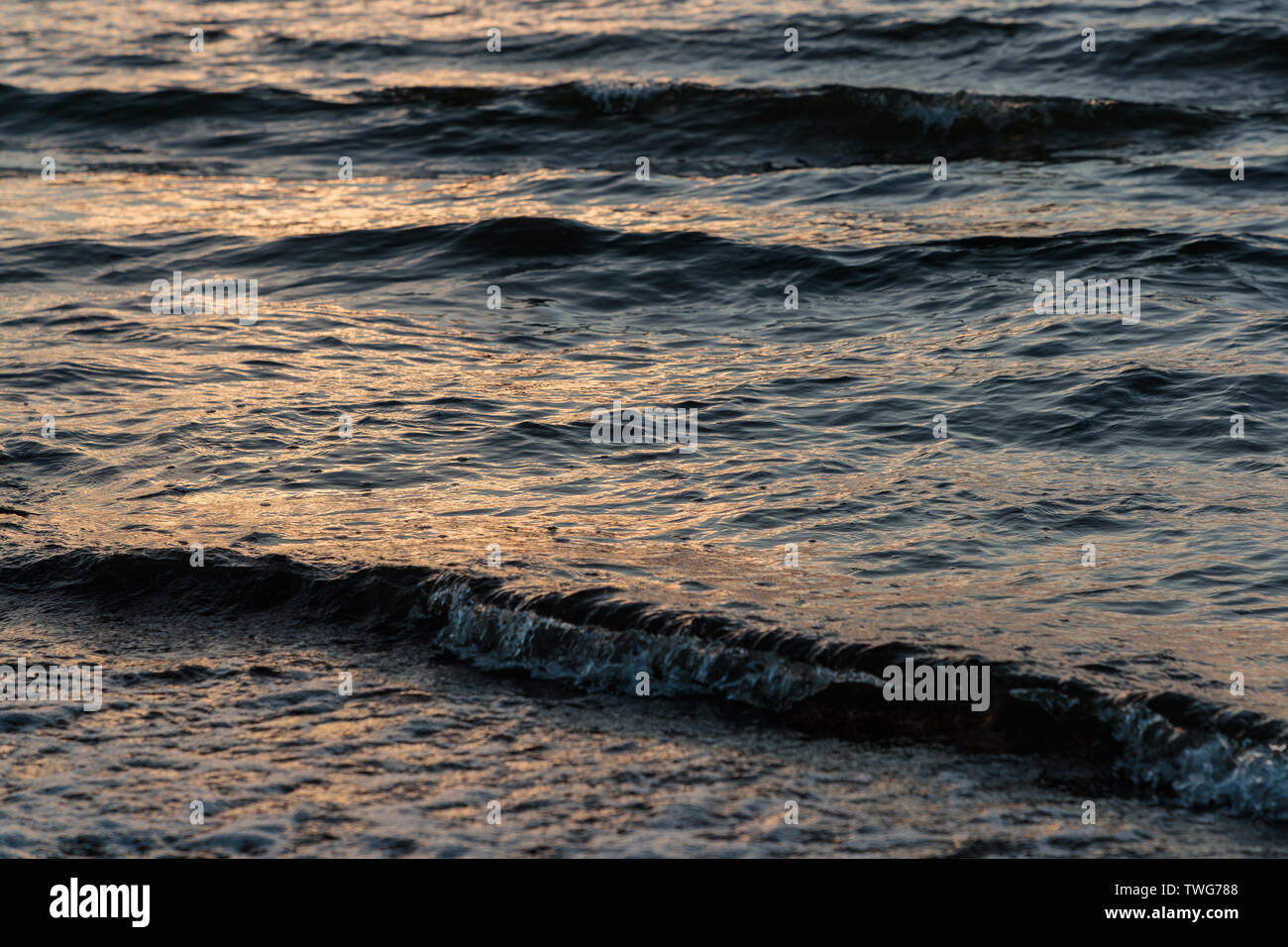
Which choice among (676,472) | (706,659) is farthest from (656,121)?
(706,659)

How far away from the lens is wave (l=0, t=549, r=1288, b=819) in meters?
5.16

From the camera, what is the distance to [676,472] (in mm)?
8148

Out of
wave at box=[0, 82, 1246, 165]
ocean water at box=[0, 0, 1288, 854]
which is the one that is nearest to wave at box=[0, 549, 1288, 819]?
ocean water at box=[0, 0, 1288, 854]

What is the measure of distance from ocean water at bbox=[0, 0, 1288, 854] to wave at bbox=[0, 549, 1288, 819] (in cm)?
2

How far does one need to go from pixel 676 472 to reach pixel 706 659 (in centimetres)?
234

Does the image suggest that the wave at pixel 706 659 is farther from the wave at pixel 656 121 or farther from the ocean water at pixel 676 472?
the wave at pixel 656 121

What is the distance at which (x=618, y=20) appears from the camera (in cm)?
2278

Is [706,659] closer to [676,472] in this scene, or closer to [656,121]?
[676,472]

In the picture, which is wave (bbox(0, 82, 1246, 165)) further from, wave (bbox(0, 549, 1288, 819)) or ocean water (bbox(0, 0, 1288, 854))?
wave (bbox(0, 549, 1288, 819))

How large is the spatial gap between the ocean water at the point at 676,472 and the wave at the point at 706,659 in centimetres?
2

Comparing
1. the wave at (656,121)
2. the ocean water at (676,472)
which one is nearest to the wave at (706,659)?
the ocean water at (676,472)

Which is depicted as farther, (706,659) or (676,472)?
(676,472)
